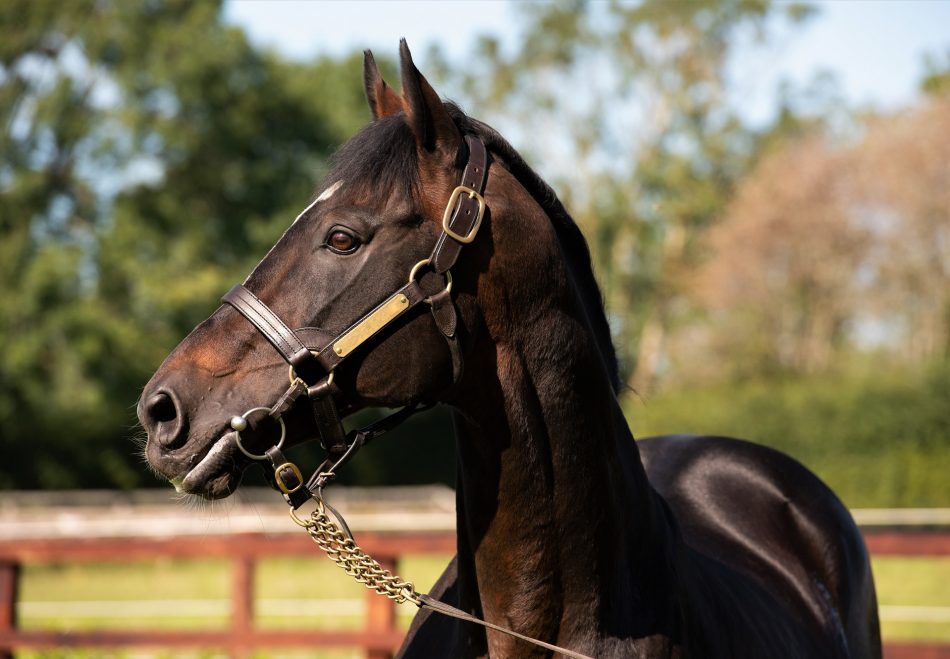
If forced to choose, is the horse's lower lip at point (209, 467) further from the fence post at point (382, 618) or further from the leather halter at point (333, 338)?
the fence post at point (382, 618)

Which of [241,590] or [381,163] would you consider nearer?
[381,163]

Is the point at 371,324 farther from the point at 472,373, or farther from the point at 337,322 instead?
the point at 472,373

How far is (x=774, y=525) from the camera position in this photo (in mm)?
3914

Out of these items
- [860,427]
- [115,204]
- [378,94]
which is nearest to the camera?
[378,94]

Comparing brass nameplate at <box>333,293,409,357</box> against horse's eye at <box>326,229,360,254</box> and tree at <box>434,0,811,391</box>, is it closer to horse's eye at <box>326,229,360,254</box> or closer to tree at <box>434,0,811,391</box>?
horse's eye at <box>326,229,360,254</box>

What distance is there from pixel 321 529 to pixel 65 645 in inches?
207

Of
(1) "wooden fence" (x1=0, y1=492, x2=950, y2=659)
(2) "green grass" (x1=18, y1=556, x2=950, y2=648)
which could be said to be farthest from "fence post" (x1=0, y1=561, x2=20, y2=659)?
(2) "green grass" (x1=18, y1=556, x2=950, y2=648)

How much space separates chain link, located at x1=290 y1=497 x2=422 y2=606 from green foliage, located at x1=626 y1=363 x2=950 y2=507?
17355 mm

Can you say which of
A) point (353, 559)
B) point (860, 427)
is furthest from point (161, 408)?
point (860, 427)

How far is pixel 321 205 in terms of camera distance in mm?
2303

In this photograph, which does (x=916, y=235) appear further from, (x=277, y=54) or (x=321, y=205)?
(x=321, y=205)

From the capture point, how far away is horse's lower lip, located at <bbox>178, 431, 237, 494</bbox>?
86.1 inches

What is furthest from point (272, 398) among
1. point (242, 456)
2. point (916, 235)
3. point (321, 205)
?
point (916, 235)

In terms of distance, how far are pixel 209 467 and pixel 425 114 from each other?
35.3 inches
